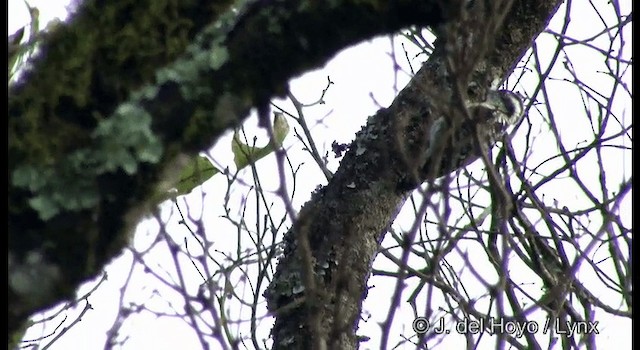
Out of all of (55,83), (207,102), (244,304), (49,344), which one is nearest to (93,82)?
(55,83)

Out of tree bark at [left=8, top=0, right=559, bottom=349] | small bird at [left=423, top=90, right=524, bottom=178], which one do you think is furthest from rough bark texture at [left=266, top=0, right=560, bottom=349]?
tree bark at [left=8, top=0, right=559, bottom=349]

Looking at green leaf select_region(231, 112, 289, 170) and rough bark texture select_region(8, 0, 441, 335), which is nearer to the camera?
rough bark texture select_region(8, 0, 441, 335)

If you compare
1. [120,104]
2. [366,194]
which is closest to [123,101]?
[120,104]

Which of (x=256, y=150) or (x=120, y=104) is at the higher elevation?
(x=256, y=150)

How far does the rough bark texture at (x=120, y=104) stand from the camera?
127 centimetres

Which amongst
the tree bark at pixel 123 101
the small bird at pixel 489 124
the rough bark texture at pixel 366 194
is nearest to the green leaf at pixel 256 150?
the rough bark texture at pixel 366 194

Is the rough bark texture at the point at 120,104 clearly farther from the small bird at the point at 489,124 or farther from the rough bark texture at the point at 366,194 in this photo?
the rough bark texture at the point at 366,194

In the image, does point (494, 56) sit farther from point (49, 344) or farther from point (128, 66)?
point (49, 344)

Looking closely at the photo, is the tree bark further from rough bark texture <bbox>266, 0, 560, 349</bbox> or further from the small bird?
rough bark texture <bbox>266, 0, 560, 349</bbox>

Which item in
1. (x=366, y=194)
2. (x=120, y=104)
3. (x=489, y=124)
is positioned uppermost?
(x=366, y=194)

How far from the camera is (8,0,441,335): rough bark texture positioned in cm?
127

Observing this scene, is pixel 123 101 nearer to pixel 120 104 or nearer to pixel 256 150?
pixel 120 104

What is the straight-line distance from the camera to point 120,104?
131cm

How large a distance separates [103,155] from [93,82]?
130 millimetres
